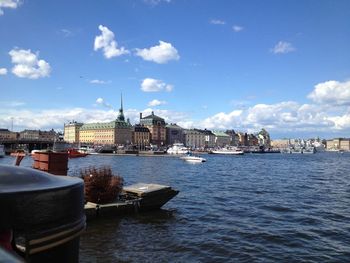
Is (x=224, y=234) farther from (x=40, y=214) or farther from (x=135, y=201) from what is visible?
(x=40, y=214)

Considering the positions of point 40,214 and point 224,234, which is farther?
point 224,234

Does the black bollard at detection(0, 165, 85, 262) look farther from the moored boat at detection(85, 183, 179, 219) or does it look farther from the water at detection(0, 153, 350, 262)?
the moored boat at detection(85, 183, 179, 219)

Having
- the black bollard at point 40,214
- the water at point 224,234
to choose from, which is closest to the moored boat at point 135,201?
the water at point 224,234

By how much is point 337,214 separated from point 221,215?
6.73 metres

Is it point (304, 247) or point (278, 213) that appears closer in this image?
point (304, 247)

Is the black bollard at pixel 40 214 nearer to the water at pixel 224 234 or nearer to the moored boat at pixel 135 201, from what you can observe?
the water at pixel 224 234

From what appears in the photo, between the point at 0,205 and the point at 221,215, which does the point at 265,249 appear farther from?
the point at 0,205

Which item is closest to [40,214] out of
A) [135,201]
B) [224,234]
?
[224,234]

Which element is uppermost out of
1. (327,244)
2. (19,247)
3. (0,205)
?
(0,205)

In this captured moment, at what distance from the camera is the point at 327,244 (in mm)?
17094

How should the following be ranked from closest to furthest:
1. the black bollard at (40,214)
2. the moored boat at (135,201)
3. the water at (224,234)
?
the black bollard at (40,214)
the water at (224,234)
the moored boat at (135,201)

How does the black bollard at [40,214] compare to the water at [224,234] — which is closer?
the black bollard at [40,214]

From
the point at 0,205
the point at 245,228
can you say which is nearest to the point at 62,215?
the point at 0,205

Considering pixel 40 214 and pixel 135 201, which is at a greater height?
pixel 40 214
